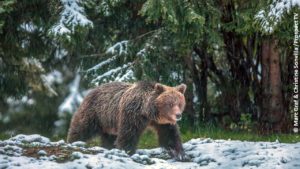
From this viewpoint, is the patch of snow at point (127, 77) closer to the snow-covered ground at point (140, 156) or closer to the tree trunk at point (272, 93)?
the snow-covered ground at point (140, 156)

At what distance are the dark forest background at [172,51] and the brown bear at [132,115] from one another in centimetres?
145

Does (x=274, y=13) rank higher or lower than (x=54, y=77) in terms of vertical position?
higher

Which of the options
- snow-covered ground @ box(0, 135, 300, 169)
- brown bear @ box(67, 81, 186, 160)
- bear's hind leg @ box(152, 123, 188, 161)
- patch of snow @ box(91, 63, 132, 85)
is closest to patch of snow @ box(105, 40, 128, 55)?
patch of snow @ box(91, 63, 132, 85)

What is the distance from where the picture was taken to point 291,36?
32.7ft

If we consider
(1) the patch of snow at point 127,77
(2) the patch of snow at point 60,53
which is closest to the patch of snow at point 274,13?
(1) the patch of snow at point 127,77

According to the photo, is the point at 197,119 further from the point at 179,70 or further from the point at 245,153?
the point at 245,153

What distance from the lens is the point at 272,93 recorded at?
11914 millimetres

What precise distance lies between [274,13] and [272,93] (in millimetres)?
3036

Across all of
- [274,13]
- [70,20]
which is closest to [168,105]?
[274,13]

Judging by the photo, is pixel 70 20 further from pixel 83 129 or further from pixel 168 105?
pixel 168 105

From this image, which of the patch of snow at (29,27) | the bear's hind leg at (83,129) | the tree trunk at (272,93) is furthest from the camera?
the patch of snow at (29,27)

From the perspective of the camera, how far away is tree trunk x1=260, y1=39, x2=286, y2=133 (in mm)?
11836

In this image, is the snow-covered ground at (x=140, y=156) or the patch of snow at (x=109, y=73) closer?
the snow-covered ground at (x=140, y=156)

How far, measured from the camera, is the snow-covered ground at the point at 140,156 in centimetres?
721
